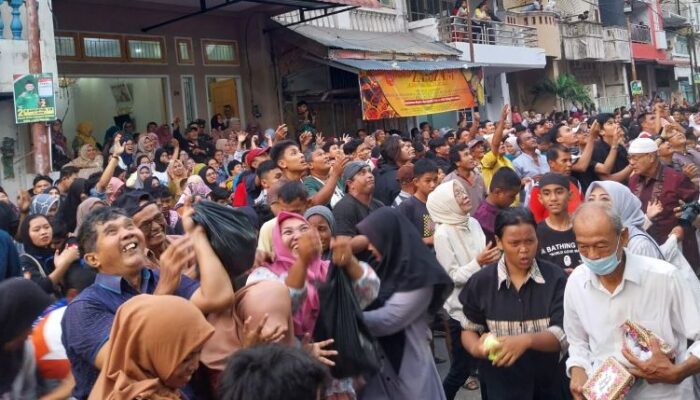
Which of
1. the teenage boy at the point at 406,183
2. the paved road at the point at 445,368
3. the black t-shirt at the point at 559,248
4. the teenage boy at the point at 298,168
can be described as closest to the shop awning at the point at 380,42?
the teenage boy at the point at 406,183

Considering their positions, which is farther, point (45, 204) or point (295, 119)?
point (295, 119)

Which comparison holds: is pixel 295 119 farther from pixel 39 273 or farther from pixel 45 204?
pixel 39 273

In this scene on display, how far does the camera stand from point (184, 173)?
9023 millimetres

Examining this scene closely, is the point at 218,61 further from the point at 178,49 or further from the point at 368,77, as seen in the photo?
the point at 368,77

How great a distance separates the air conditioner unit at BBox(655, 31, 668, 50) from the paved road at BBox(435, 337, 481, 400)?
33192 millimetres

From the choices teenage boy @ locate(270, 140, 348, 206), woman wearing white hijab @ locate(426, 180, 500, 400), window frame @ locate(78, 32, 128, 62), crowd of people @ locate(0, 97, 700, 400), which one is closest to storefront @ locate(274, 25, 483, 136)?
window frame @ locate(78, 32, 128, 62)

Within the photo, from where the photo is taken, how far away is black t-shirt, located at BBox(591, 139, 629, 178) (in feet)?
24.8

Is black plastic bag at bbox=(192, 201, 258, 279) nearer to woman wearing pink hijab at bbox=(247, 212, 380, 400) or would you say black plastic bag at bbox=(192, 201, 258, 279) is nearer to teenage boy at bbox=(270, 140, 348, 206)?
woman wearing pink hijab at bbox=(247, 212, 380, 400)

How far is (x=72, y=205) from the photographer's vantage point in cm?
623

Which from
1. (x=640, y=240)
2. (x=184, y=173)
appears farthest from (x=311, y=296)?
(x=184, y=173)

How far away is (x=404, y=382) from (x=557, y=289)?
3.04 ft

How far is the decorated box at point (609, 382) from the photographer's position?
2.85 metres

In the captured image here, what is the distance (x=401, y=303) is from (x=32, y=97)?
691 cm

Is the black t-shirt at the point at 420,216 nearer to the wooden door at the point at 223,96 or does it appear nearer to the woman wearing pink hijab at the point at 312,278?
the woman wearing pink hijab at the point at 312,278
